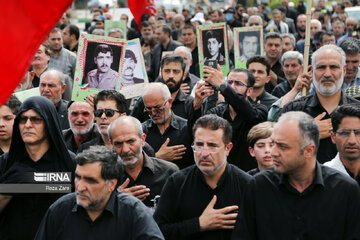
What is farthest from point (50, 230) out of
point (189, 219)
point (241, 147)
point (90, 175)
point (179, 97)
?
point (179, 97)

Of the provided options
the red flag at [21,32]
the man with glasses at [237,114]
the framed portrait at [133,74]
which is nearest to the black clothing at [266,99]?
the man with glasses at [237,114]

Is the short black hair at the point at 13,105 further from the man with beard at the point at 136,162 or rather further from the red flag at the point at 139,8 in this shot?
the red flag at the point at 139,8

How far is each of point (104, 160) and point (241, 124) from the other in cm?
214

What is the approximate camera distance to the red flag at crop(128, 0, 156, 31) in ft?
31.1

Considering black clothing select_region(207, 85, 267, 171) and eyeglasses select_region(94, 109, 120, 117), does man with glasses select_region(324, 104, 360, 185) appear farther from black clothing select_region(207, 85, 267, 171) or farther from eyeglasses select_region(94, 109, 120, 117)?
eyeglasses select_region(94, 109, 120, 117)

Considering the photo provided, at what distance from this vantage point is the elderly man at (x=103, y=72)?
25.9 ft

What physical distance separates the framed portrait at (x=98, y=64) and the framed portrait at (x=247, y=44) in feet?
8.45

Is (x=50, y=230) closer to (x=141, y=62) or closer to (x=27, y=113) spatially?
(x=27, y=113)

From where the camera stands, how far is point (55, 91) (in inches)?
326

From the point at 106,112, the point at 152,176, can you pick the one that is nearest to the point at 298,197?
the point at 152,176

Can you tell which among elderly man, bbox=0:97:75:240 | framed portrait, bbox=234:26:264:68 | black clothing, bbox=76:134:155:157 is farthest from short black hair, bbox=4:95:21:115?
framed portrait, bbox=234:26:264:68

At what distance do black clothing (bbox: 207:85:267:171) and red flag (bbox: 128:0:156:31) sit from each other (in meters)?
3.21

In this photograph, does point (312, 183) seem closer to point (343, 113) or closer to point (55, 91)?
point (343, 113)

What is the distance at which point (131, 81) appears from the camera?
9047 millimetres
